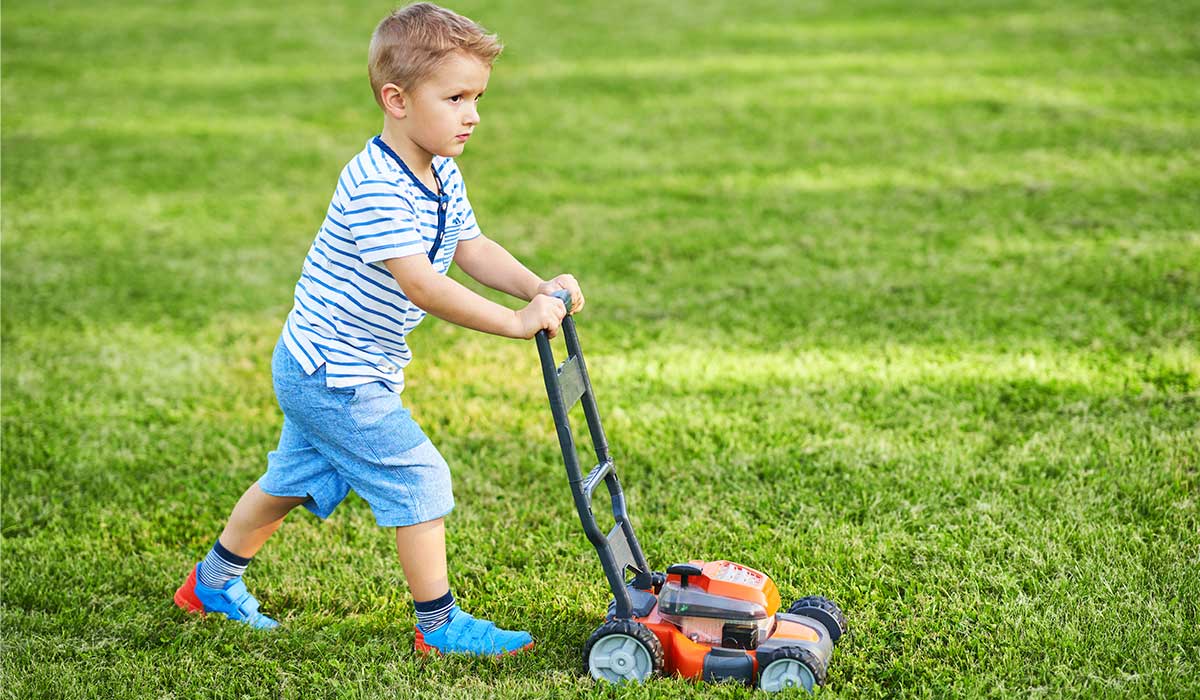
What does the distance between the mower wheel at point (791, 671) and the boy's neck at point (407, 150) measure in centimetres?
139

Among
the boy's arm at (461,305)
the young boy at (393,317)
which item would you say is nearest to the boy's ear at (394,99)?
the young boy at (393,317)

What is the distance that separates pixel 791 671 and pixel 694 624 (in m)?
0.26

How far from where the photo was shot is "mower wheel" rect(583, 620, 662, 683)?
276 cm

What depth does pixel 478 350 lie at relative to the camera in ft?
16.4

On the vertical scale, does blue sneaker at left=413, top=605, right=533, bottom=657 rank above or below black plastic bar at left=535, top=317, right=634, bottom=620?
below

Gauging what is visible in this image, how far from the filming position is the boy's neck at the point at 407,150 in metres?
2.68

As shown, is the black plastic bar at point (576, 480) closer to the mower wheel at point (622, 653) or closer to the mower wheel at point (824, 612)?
the mower wheel at point (622, 653)

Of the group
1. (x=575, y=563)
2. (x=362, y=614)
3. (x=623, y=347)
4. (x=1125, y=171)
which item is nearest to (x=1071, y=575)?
(x=575, y=563)

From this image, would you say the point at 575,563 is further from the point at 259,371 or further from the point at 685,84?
the point at 685,84

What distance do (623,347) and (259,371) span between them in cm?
153

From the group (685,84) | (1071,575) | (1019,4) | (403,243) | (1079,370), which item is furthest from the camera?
(1019,4)

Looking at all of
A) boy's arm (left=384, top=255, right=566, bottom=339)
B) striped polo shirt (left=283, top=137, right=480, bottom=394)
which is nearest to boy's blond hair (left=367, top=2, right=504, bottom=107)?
striped polo shirt (left=283, top=137, right=480, bottom=394)

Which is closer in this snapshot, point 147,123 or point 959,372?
point 959,372

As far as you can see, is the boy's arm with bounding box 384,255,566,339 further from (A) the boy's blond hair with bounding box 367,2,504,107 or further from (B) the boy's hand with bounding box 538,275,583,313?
(A) the boy's blond hair with bounding box 367,2,504,107
